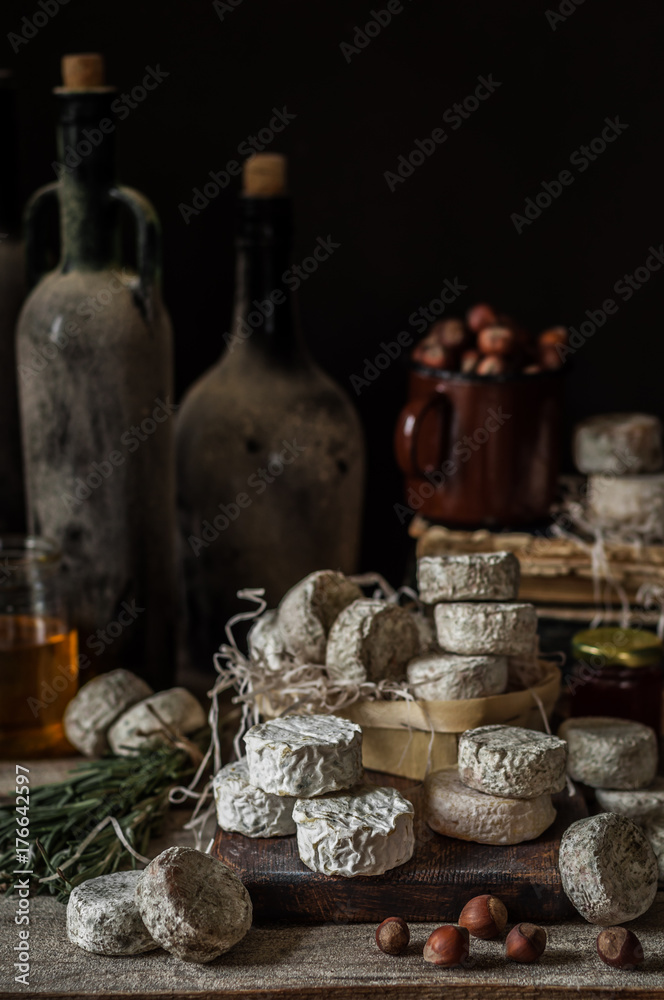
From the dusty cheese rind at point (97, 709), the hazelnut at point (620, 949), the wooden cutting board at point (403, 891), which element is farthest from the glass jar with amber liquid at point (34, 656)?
the hazelnut at point (620, 949)

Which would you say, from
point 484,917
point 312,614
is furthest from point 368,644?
point 484,917

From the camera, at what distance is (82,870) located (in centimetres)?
103

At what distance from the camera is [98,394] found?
55.0 inches

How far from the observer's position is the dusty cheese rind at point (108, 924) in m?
0.89

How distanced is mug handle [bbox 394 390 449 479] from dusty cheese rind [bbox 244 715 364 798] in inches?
24.1

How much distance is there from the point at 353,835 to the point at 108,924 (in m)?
0.21

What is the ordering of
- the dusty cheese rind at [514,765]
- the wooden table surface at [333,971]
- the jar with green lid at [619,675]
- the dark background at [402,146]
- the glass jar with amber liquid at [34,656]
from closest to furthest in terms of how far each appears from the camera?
the wooden table surface at [333,971]
the dusty cheese rind at [514,765]
the jar with green lid at [619,675]
the glass jar with amber liquid at [34,656]
the dark background at [402,146]

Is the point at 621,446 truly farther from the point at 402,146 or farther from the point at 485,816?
the point at 485,816

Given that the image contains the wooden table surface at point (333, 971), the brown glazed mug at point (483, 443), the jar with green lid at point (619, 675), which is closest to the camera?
the wooden table surface at point (333, 971)

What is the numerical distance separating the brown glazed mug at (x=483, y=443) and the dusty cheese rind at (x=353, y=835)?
65cm

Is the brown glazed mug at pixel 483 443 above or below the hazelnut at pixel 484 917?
above

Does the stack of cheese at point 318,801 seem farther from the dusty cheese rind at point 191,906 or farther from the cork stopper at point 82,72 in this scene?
the cork stopper at point 82,72

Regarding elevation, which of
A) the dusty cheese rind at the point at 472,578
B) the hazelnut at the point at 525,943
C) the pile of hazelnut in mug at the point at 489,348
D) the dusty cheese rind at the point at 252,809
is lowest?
the hazelnut at the point at 525,943

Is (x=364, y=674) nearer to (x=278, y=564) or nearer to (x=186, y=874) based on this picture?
(x=186, y=874)
